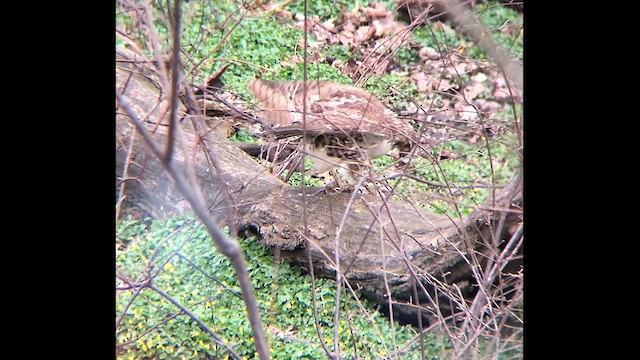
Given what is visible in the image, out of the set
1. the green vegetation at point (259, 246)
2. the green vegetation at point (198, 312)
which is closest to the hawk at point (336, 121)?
the green vegetation at point (259, 246)

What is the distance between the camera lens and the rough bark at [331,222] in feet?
5.88

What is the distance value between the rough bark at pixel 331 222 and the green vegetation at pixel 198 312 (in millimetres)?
118

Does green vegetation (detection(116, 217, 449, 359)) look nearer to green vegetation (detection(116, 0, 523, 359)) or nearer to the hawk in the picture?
green vegetation (detection(116, 0, 523, 359))

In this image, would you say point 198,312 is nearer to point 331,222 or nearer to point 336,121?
point 331,222

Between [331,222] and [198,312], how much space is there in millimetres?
533

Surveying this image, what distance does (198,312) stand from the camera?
67.9 inches

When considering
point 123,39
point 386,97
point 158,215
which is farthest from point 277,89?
point 123,39

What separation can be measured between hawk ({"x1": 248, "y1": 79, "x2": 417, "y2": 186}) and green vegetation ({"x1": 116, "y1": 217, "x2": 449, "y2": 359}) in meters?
0.45

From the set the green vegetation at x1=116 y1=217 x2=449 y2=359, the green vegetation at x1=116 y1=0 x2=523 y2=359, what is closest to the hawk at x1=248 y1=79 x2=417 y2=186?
the green vegetation at x1=116 y1=0 x2=523 y2=359
